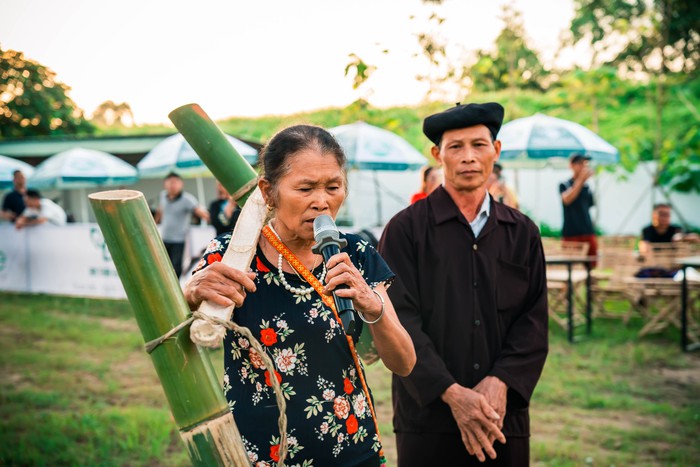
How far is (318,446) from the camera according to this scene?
5.90 ft

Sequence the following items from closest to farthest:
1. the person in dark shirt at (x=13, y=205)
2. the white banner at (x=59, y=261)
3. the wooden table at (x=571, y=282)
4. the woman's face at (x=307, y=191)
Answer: the woman's face at (x=307, y=191), the wooden table at (x=571, y=282), the white banner at (x=59, y=261), the person in dark shirt at (x=13, y=205)

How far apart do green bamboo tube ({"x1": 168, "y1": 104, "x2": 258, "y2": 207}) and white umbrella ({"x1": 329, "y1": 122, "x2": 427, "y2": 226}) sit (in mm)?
9248

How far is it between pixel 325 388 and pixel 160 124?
1266 inches

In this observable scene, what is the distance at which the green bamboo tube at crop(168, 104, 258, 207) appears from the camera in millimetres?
1653

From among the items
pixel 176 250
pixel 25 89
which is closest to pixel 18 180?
pixel 176 250

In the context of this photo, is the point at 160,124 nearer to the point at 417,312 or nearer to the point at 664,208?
the point at 664,208

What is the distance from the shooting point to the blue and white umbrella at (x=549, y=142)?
9.88 m

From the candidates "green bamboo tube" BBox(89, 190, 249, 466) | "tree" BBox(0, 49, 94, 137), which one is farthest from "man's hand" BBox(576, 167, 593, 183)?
"green bamboo tube" BBox(89, 190, 249, 466)

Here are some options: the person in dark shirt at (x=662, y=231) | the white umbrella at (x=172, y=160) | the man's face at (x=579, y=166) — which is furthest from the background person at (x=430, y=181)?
the white umbrella at (x=172, y=160)

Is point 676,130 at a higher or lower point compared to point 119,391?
higher

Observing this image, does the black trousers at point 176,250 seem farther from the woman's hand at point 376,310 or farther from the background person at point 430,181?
the woman's hand at point 376,310

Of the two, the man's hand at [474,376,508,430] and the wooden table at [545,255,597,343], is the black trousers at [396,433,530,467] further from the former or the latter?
the wooden table at [545,255,597,343]

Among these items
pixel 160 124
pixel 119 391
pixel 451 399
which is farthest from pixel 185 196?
pixel 160 124

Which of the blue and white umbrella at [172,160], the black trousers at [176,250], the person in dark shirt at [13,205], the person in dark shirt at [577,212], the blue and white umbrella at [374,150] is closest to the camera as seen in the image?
the person in dark shirt at [577,212]
